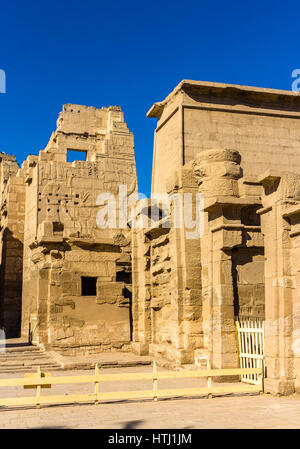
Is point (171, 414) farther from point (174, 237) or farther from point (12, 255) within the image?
point (12, 255)

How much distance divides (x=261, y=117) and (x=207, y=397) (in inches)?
407

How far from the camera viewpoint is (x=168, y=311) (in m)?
14.5

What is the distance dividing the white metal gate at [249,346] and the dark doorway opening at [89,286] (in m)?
6.65

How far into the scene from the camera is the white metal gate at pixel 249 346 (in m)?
10.3

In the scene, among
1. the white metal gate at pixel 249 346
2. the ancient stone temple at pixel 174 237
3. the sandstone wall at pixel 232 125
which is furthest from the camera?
the sandstone wall at pixel 232 125

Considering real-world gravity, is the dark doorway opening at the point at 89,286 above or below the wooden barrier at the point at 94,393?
above

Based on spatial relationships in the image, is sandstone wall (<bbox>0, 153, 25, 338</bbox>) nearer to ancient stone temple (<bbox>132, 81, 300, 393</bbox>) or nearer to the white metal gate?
ancient stone temple (<bbox>132, 81, 300, 393</bbox>)

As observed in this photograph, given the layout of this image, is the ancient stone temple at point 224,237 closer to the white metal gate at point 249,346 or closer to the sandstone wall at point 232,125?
the sandstone wall at point 232,125

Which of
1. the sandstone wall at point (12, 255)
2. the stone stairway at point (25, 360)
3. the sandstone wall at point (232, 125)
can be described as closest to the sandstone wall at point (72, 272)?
the stone stairway at point (25, 360)

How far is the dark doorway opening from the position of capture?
16837 millimetres

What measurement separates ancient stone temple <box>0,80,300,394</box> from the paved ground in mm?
1172

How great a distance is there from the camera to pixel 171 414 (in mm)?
7770

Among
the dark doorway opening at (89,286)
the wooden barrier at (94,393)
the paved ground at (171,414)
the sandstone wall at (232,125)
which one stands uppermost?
the sandstone wall at (232,125)
